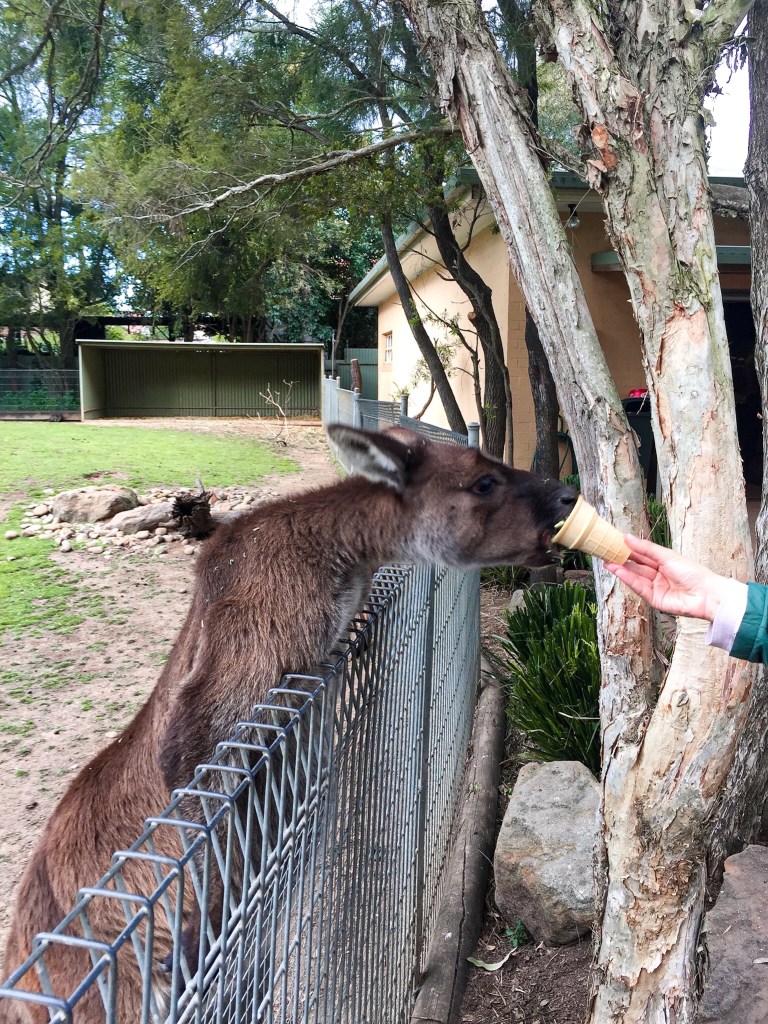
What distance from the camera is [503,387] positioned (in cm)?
1049

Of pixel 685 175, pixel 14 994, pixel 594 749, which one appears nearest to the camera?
pixel 14 994

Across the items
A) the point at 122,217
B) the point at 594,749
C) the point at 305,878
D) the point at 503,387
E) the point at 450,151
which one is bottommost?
the point at 594,749

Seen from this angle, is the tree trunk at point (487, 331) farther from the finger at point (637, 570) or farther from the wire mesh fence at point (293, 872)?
the finger at point (637, 570)

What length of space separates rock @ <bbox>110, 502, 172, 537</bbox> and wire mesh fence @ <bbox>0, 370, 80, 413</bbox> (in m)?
18.9

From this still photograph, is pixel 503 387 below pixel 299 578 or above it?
above

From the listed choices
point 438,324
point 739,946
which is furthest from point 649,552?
point 438,324

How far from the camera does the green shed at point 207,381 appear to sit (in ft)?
95.1

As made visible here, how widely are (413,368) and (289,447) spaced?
12.3 ft

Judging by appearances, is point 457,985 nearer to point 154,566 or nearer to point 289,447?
point 154,566

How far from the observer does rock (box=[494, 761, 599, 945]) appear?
4102 mm

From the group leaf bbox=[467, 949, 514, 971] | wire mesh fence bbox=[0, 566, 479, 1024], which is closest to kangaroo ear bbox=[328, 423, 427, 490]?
wire mesh fence bbox=[0, 566, 479, 1024]

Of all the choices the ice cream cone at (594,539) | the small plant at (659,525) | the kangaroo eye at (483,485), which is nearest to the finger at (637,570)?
the ice cream cone at (594,539)

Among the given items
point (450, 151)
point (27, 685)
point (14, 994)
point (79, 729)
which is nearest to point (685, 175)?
point (14, 994)

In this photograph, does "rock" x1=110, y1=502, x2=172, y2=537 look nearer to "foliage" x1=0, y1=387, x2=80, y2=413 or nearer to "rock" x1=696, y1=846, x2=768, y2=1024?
"rock" x1=696, y1=846, x2=768, y2=1024
